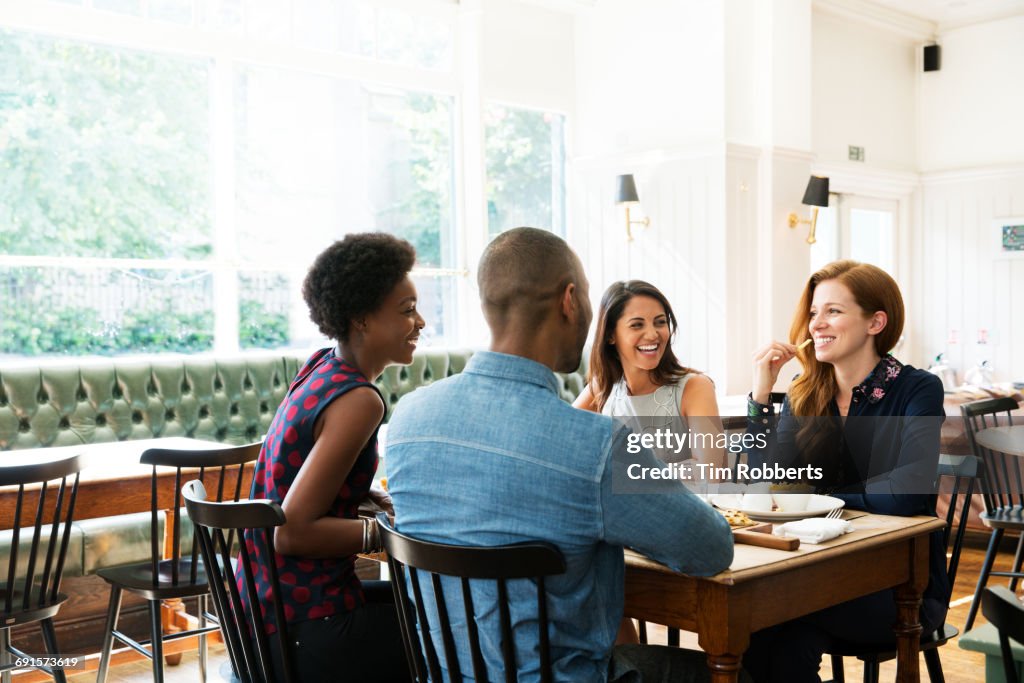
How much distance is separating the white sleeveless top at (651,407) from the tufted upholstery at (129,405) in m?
1.91

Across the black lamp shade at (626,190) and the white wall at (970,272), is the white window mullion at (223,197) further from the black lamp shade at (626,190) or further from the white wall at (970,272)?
the white wall at (970,272)

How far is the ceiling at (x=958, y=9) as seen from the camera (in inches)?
289

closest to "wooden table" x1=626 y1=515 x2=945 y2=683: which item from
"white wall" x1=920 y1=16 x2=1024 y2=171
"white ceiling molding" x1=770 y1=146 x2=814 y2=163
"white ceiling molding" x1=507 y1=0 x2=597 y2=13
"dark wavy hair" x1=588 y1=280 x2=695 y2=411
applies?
"dark wavy hair" x1=588 y1=280 x2=695 y2=411

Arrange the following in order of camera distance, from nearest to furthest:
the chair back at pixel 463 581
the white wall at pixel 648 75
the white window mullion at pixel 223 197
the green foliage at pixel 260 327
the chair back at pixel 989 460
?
the chair back at pixel 463 581
the chair back at pixel 989 460
the white window mullion at pixel 223 197
the green foliage at pixel 260 327
the white wall at pixel 648 75

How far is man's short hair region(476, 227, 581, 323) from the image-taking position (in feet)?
5.63

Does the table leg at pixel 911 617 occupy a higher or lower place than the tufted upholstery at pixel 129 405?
lower

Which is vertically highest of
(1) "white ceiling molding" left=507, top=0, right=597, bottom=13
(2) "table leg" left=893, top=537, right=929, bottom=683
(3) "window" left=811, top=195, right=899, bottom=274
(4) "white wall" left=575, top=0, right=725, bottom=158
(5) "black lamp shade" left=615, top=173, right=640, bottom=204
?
(1) "white ceiling molding" left=507, top=0, right=597, bottom=13

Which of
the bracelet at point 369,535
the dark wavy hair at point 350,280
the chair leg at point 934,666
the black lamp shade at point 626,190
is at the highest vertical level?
the black lamp shade at point 626,190

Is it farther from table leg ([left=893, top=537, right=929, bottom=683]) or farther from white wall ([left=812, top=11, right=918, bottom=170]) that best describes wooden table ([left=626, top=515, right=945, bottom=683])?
white wall ([left=812, top=11, right=918, bottom=170])

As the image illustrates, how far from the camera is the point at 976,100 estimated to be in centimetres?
779

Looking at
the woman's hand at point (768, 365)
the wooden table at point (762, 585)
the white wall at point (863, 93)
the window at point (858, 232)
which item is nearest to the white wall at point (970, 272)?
the window at point (858, 232)

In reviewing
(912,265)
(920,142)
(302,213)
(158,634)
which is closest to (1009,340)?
(912,265)

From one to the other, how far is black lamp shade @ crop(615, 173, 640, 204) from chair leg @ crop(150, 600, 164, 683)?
13.7 ft

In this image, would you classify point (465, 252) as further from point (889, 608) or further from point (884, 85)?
point (889, 608)
